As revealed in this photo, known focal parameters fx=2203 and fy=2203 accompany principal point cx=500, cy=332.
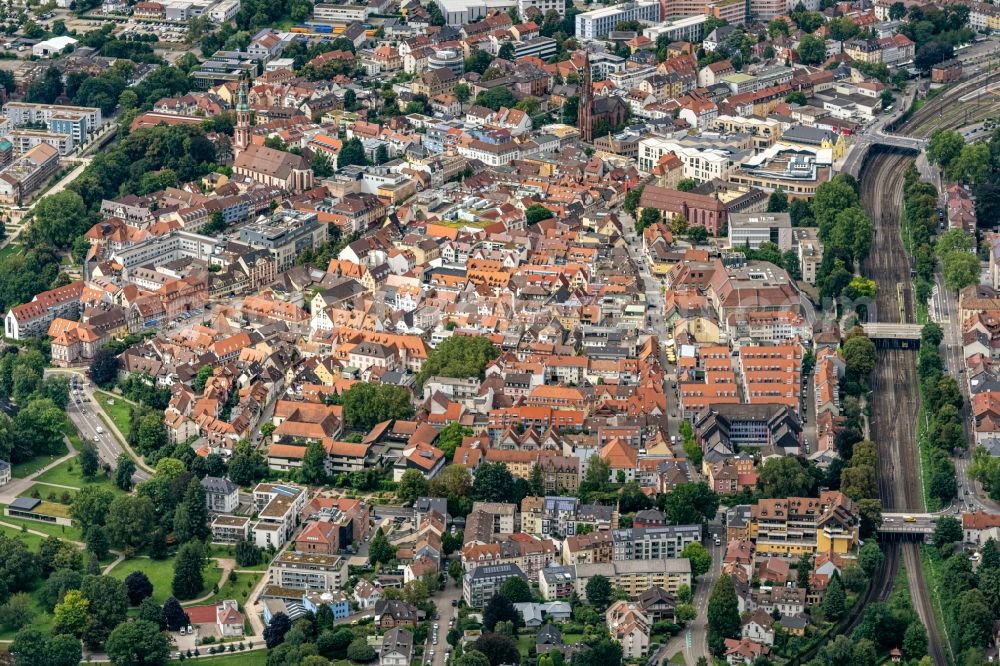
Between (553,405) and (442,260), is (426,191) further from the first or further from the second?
(553,405)

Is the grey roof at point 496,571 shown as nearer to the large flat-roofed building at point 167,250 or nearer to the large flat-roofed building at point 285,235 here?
the large flat-roofed building at point 285,235

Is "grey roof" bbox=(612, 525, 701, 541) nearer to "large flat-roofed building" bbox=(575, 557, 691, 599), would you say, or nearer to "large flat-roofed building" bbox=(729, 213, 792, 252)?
"large flat-roofed building" bbox=(575, 557, 691, 599)

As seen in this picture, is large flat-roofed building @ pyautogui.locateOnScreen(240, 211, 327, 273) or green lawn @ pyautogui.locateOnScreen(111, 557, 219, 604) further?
large flat-roofed building @ pyautogui.locateOnScreen(240, 211, 327, 273)

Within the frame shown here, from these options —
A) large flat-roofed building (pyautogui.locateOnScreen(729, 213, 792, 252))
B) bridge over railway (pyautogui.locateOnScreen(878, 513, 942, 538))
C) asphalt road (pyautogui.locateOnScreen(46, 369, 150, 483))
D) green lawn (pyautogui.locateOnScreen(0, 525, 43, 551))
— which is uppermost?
large flat-roofed building (pyautogui.locateOnScreen(729, 213, 792, 252))

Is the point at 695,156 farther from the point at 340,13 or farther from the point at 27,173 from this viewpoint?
the point at 27,173

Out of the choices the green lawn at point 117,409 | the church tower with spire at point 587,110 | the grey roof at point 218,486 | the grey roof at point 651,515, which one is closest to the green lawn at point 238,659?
the grey roof at point 218,486

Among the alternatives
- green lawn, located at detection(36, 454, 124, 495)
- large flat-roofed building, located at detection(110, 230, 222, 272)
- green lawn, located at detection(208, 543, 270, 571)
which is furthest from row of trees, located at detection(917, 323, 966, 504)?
large flat-roofed building, located at detection(110, 230, 222, 272)

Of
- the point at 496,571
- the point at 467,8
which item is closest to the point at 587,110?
the point at 467,8
